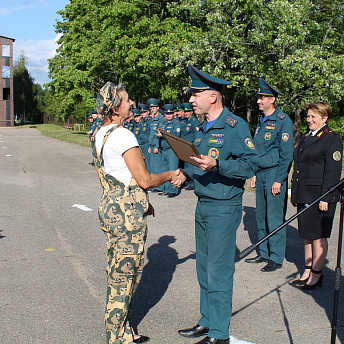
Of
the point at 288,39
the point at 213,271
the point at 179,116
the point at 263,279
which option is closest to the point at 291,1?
the point at 288,39

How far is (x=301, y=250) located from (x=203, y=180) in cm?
333

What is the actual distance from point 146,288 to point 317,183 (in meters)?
2.23

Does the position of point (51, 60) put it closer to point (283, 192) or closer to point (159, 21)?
point (159, 21)

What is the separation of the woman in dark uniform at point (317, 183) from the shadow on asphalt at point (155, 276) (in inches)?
58.2

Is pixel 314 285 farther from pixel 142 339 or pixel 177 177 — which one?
pixel 177 177

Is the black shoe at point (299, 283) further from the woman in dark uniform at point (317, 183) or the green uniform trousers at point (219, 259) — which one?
the green uniform trousers at point (219, 259)

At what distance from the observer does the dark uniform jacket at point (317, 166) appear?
499 centimetres

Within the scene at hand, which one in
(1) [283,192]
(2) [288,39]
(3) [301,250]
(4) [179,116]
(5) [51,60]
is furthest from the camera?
(5) [51,60]

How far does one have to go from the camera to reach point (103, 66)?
2931 cm

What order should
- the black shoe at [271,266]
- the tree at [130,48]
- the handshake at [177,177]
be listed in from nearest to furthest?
the handshake at [177,177], the black shoe at [271,266], the tree at [130,48]

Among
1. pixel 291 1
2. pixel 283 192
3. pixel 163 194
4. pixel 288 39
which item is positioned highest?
pixel 291 1

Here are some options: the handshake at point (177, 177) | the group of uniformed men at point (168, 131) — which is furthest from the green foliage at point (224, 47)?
the handshake at point (177, 177)

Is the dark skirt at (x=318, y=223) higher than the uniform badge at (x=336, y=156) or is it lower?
lower

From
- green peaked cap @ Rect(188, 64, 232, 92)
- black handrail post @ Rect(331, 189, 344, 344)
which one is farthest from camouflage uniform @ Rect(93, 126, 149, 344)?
black handrail post @ Rect(331, 189, 344, 344)
